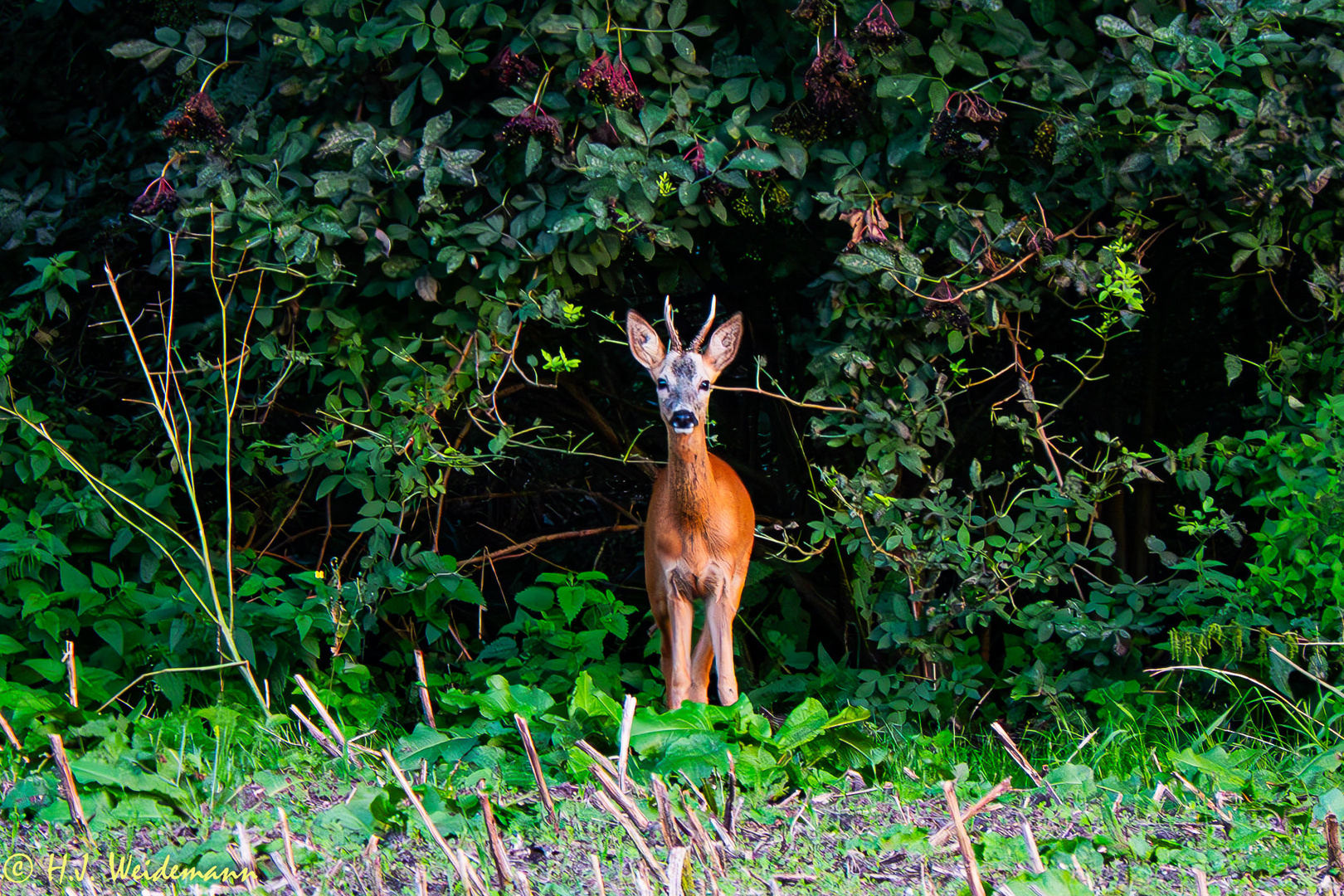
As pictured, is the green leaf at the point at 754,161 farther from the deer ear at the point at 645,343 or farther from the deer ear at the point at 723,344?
the deer ear at the point at 645,343

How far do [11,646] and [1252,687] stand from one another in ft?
13.7

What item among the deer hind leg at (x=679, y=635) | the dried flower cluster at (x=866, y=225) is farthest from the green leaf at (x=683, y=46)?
the deer hind leg at (x=679, y=635)

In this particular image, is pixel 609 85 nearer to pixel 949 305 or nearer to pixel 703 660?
pixel 949 305

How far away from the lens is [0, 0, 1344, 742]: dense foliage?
3.64m

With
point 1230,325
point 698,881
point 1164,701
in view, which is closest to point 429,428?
point 698,881

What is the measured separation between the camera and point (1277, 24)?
3.45m

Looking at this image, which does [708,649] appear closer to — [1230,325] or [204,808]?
[204,808]

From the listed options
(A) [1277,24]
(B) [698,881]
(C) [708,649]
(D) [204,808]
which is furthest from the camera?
(C) [708,649]

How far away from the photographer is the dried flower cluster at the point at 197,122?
3.71 m

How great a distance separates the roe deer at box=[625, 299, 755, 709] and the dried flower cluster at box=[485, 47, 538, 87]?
2.68 ft

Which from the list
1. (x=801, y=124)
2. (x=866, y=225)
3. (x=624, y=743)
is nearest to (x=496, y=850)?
(x=624, y=743)

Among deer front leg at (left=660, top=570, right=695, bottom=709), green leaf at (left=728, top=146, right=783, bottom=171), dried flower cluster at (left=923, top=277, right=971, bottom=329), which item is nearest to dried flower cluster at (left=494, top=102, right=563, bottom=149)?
green leaf at (left=728, top=146, right=783, bottom=171)

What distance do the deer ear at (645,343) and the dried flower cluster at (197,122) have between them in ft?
→ 4.80

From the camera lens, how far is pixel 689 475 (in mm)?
3535
